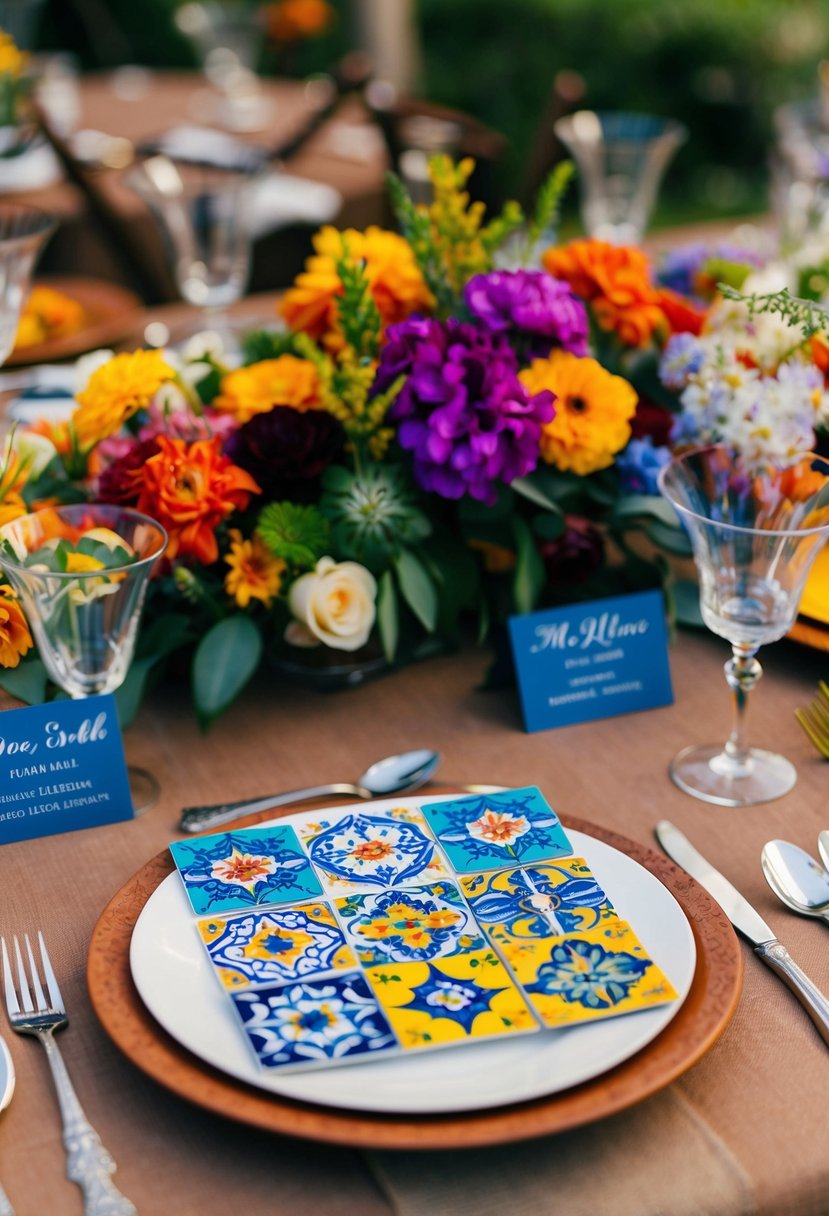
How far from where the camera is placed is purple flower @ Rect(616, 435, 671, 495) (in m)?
1.18

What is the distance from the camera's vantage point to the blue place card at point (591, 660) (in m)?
1.12

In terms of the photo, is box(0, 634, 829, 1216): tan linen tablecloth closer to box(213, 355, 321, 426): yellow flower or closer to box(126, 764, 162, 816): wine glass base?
box(126, 764, 162, 816): wine glass base

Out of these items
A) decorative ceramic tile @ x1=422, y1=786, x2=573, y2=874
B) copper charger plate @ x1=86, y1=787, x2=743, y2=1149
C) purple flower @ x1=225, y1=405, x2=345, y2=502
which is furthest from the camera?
purple flower @ x1=225, y1=405, x2=345, y2=502

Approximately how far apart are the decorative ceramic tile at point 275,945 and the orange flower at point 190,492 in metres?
0.34

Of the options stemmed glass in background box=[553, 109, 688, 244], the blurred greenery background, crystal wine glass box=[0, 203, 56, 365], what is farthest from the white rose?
the blurred greenery background

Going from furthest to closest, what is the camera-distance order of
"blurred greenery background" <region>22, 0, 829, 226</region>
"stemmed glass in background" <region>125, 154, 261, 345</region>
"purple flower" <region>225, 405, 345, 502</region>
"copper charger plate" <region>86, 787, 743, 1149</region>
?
1. "blurred greenery background" <region>22, 0, 829, 226</region>
2. "stemmed glass in background" <region>125, 154, 261, 345</region>
3. "purple flower" <region>225, 405, 345, 502</region>
4. "copper charger plate" <region>86, 787, 743, 1149</region>

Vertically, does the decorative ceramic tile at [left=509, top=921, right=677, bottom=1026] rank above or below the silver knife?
above

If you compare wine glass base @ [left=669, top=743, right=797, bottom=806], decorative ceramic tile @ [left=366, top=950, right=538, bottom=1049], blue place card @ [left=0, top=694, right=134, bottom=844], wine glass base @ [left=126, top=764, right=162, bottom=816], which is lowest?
wine glass base @ [left=126, top=764, right=162, bottom=816]

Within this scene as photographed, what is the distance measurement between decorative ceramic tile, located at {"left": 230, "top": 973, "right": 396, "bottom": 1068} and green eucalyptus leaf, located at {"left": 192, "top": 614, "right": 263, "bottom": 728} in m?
0.34

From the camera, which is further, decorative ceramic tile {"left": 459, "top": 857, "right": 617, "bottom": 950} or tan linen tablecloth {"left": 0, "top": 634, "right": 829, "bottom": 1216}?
decorative ceramic tile {"left": 459, "top": 857, "right": 617, "bottom": 950}

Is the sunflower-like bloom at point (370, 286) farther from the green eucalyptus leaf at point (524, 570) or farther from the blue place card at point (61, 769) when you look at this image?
the blue place card at point (61, 769)

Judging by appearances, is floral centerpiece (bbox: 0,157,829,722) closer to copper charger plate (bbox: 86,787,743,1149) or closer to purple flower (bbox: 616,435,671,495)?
purple flower (bbox: 616,435,671,495)

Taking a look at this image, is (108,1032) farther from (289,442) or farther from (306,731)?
(289,442)

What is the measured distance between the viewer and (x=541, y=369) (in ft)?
3.71
